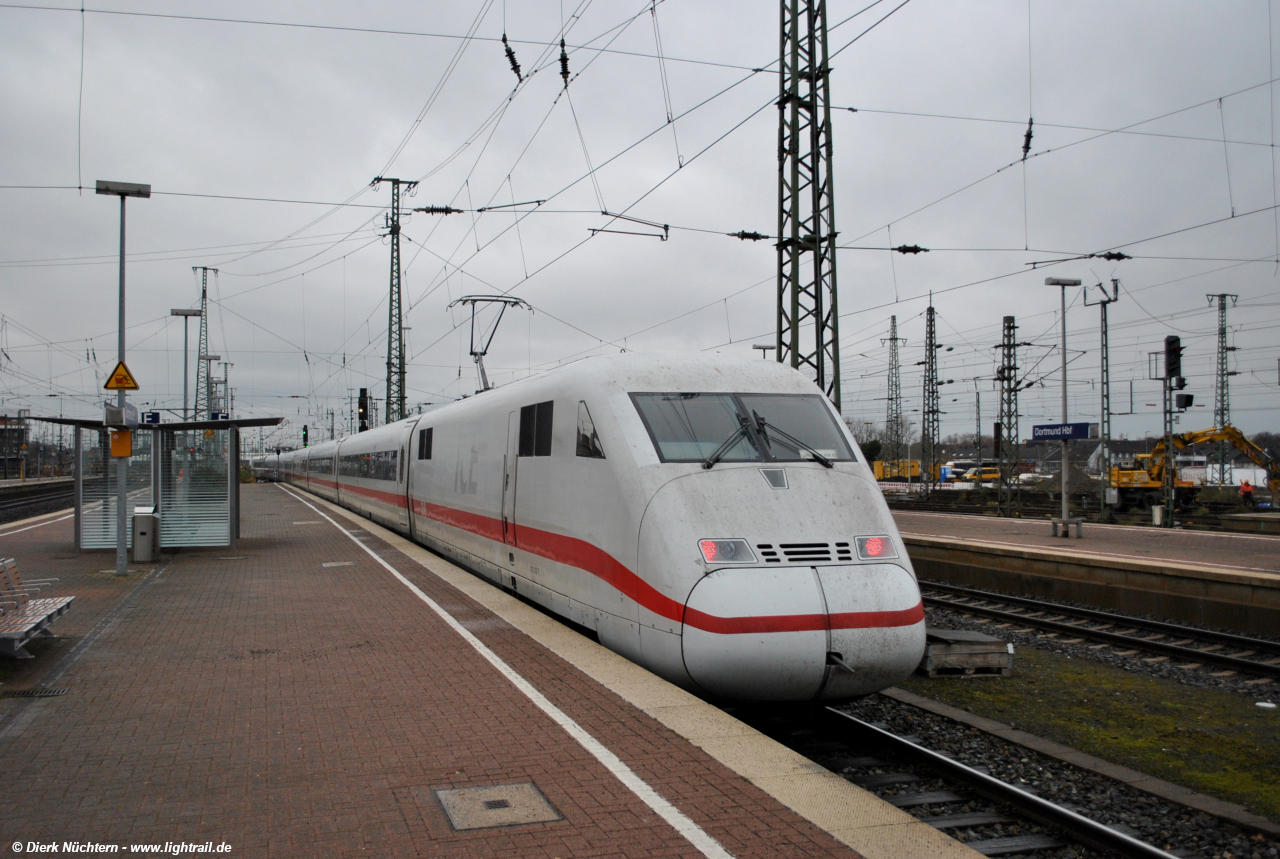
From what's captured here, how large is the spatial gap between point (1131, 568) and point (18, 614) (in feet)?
48.9

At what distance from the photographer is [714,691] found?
6438 millimetres

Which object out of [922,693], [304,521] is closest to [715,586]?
[922,693]

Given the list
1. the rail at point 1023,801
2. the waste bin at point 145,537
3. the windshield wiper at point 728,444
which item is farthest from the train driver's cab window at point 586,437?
the waste bin at point 145,537

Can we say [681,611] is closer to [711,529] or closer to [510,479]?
[711,529]

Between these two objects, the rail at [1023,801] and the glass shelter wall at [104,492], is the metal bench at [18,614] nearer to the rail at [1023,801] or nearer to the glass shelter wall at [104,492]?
the rail at [1023,801]

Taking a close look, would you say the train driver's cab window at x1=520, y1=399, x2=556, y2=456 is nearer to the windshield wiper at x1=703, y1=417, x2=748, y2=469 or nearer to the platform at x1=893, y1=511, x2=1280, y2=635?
the windshield wiper at x1=703, y1=417, x2=748, y2=469

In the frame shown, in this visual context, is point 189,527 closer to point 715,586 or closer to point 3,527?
point 3,527

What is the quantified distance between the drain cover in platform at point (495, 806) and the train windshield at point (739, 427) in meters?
3.34

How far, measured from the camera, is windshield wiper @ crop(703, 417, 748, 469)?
24.5 ft

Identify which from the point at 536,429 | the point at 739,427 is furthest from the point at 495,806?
the point at 536,429

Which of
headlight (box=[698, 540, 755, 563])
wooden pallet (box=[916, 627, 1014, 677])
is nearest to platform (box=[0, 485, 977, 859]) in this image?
headlight (box=[698, 540, 755, 563])

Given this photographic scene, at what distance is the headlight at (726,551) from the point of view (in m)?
6.59

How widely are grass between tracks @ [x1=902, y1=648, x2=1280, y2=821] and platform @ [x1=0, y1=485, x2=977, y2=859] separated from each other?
348 centimetres

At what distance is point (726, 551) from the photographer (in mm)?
6645
